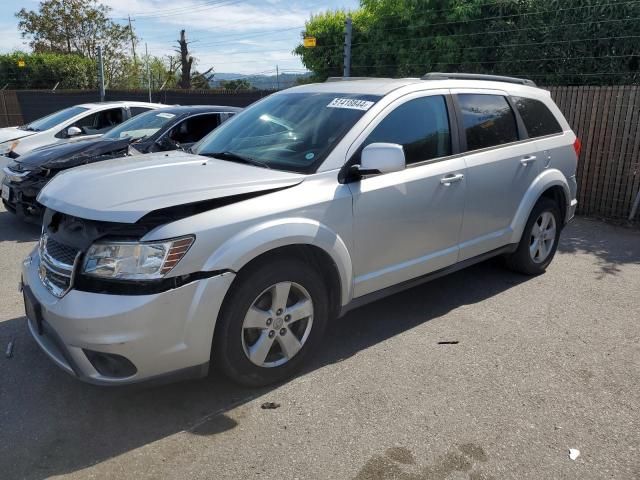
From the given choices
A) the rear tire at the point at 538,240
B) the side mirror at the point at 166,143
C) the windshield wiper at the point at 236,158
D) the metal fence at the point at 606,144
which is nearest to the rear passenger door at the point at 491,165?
the rear tire at the point at 538,240

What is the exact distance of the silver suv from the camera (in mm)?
2791

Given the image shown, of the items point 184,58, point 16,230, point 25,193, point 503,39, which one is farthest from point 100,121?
point 184,58

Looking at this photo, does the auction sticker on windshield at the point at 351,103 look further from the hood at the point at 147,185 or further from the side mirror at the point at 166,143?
the side mirror at the point at 166,143

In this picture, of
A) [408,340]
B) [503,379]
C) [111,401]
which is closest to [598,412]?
[503,379]

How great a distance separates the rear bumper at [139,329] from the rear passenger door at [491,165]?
2274 mm

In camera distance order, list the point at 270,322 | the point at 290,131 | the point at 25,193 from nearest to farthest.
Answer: the point at 270,322 < the point at 290,131 < the point at 25,193

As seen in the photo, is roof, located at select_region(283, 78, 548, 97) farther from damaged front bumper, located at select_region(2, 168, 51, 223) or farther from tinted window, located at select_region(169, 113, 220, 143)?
damaged front bumper, located at select_region(2, 168, 51, 223)

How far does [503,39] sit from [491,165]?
6.26 metres

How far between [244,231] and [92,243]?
78cm

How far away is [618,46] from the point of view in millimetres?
8438

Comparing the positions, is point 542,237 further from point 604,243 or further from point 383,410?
point 383,410

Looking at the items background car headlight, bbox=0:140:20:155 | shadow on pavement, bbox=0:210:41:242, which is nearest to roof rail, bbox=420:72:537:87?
shadow on pavement, bbox=0:210:41:242

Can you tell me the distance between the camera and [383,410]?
3.15 meters

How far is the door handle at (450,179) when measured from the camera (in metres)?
4.07
